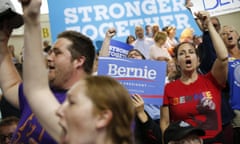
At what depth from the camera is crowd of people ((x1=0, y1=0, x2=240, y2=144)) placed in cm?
158

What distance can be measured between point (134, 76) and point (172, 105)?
345 millimetres

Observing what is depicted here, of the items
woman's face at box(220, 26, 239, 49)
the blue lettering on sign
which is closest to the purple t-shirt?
woman's face at box(220, 26, 239, 49)

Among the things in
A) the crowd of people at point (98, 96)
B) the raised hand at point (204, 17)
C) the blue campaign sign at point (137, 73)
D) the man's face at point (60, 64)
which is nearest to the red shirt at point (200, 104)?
the crowd of people at point (98, 96)

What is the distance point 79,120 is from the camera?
60.6 inches

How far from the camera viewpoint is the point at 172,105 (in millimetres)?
3656

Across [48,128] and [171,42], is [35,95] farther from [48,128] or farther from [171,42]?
[171,42]

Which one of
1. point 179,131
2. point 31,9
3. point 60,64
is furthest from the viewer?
point 179,131

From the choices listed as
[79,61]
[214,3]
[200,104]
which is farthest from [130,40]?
[79,61]

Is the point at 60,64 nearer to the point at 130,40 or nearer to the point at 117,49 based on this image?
the point at 117,49

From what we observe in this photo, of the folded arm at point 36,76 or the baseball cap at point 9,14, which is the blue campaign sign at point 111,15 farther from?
the folded arm at point 36,76

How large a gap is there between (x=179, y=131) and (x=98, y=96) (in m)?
1.76

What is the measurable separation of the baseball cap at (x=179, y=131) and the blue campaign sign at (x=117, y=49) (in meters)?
1.34

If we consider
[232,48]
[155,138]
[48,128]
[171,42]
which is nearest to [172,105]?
[155,138]

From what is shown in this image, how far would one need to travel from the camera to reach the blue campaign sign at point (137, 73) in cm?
373
